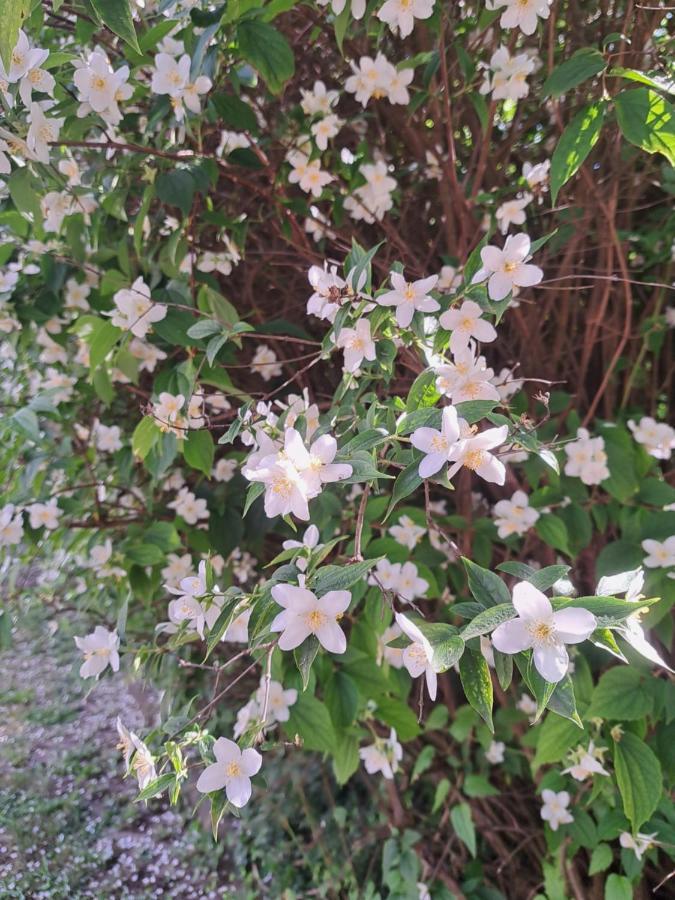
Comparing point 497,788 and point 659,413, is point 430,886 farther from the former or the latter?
point 659,413

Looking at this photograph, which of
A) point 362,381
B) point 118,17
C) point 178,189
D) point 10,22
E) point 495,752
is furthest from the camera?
point 495,752

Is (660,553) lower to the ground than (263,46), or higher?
lower

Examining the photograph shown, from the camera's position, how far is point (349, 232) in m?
1.29

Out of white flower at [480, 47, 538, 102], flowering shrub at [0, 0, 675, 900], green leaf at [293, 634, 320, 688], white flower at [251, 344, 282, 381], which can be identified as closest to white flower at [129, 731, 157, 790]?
flowering shrub at [0, 0, 675, 900]

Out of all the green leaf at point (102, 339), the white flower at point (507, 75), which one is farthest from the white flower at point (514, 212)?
the green leaf at point (102, 339)

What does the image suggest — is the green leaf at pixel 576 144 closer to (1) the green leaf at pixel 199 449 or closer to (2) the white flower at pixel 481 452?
(2) the white flower at pixel 481 452

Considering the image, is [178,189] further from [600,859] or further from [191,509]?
[600,859]

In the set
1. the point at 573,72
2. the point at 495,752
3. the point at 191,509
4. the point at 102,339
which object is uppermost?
the point at 573,72

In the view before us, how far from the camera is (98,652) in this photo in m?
0.81

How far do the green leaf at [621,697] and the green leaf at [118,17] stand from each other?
3.34 ft

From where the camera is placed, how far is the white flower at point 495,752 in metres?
1.32

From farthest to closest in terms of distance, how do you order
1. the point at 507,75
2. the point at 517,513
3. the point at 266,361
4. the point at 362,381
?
the point at 266,361 → the point at 517,513 → the point at 507,75 → the point at 362,381

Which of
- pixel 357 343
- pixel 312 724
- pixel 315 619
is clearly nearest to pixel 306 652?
pixel 315 619

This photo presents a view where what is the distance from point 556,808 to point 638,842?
5.9 inches
